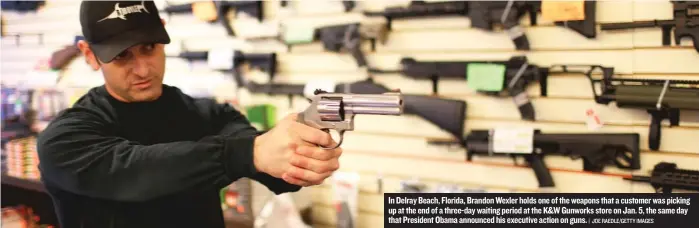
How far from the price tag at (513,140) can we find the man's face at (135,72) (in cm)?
114

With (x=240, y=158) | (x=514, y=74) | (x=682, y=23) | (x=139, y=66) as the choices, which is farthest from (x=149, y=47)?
(x=682, y=23)

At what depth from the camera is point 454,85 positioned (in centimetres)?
194

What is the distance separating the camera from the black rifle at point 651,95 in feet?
4.90

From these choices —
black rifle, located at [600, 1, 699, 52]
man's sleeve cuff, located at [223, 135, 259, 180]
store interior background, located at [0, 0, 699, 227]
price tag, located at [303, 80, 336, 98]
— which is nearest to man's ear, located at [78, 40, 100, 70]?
man's sleeve cuff, located at [223, 135, 259, 180]

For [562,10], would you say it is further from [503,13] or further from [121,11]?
[121,11]

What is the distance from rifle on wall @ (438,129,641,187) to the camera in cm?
165

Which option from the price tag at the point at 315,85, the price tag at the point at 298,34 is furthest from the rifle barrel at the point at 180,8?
the price tag at the point at 315,85

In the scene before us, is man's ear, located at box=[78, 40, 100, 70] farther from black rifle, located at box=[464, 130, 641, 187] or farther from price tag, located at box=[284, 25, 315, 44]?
black rifle, located at box=[464, 130, 641, 187]

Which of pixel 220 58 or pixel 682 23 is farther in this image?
pixel 220 58

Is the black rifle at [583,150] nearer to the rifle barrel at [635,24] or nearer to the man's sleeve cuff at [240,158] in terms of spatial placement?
the rifle barrel at [635,24]

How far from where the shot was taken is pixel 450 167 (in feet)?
6.54

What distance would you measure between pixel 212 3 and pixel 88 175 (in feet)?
5.13

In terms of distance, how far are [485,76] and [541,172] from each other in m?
0.36

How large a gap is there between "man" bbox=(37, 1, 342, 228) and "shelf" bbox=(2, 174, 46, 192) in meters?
1.54
